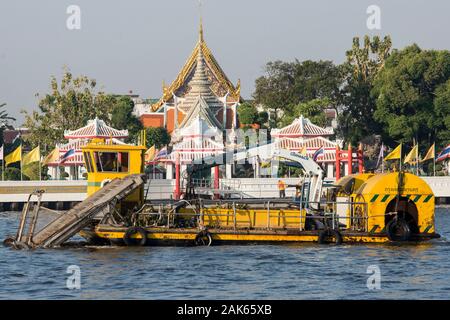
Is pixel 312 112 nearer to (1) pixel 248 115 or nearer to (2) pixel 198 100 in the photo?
(1) pixel 248 115

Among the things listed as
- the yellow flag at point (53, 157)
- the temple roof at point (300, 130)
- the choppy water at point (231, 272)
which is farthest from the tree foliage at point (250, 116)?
the choppy water at point (231, 272)

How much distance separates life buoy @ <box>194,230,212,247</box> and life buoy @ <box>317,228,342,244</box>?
4.02 meters

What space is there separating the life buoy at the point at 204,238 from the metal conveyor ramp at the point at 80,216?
3.07 metres

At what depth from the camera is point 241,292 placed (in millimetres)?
36906

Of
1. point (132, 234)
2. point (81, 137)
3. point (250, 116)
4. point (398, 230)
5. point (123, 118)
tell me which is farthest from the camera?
point (123, 118)

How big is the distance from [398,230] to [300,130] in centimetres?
6174

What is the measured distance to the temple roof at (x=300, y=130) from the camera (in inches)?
4289

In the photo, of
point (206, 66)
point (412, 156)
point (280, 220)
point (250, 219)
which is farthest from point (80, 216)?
point (206, 66)

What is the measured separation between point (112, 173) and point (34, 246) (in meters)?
5.47

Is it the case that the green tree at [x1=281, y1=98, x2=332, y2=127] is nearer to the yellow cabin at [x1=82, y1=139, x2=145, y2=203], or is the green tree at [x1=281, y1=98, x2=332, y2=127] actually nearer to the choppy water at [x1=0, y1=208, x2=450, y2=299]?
the yellow cabin at [x1=82, y1=139, x2=145, y2=203]

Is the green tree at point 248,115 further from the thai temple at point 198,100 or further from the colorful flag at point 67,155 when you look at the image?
the colorful flag at point 67,155

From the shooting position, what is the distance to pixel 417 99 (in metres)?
116
